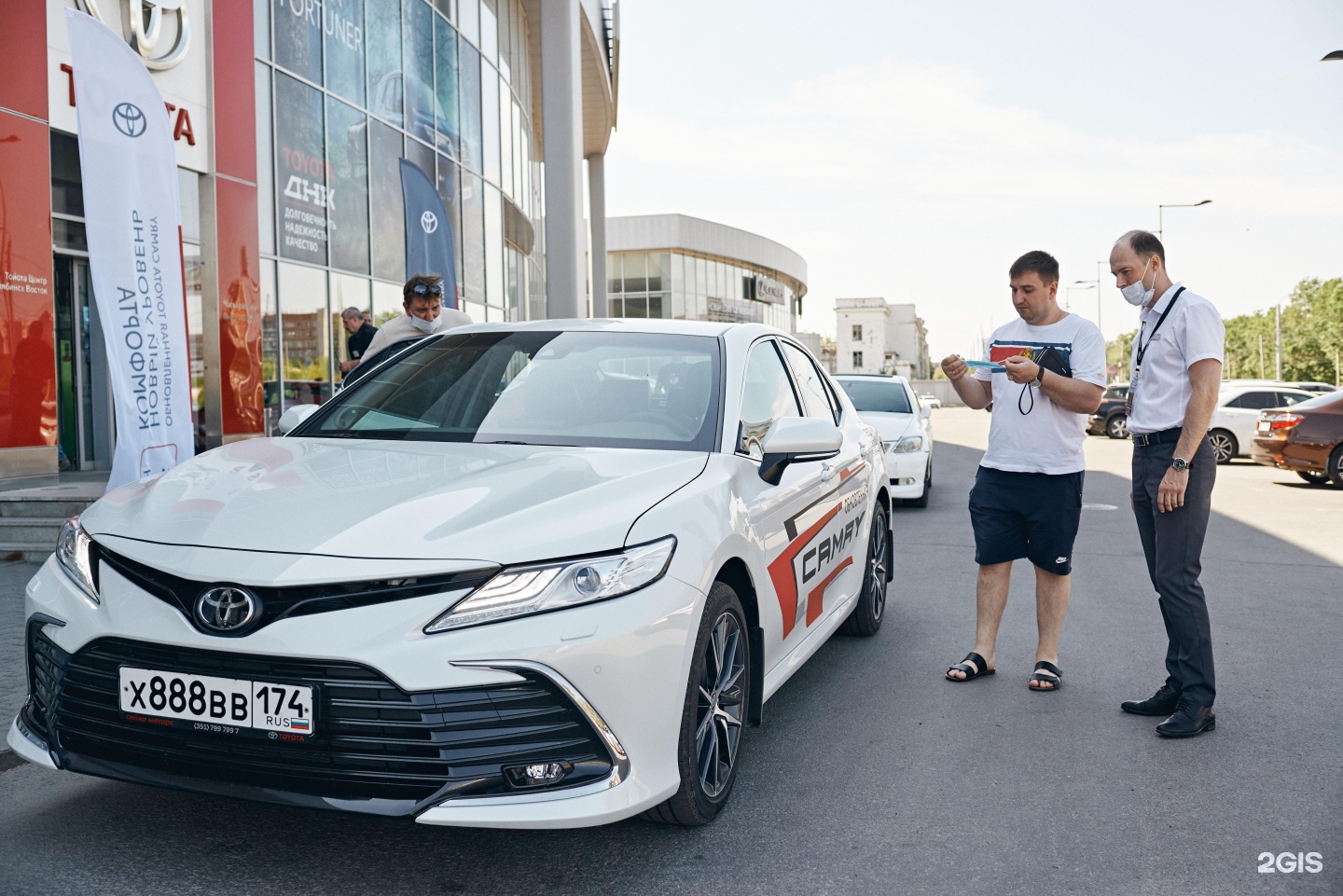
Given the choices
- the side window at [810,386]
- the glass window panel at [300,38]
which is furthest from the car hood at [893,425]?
the glass window panel at [300,38]

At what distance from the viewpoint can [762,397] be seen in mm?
4273

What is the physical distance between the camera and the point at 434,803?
102 inches

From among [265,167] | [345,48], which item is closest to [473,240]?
[345,48]

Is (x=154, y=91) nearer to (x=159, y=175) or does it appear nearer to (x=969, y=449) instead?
(x=159, y=175)

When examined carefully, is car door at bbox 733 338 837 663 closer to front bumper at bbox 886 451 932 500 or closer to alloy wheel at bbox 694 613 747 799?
alloy wheel at bbox 694 613 747 799

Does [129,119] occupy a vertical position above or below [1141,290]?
above

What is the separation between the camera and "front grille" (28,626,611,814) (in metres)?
2.56

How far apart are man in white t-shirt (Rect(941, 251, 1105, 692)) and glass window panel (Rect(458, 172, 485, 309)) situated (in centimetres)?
1745

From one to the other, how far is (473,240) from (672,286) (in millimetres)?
40546

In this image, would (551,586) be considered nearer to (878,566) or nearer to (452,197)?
(878,566)

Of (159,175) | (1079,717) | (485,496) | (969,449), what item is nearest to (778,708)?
(1079,717)

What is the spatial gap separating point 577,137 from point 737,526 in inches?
753

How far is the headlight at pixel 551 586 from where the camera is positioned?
2600mm

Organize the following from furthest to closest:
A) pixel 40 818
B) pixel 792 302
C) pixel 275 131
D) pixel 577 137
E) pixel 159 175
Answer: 1. pixel 792 302
2. pixel 577 137
3. pixel 275 131
4. pixel 159 175
5. pixel 40 818
